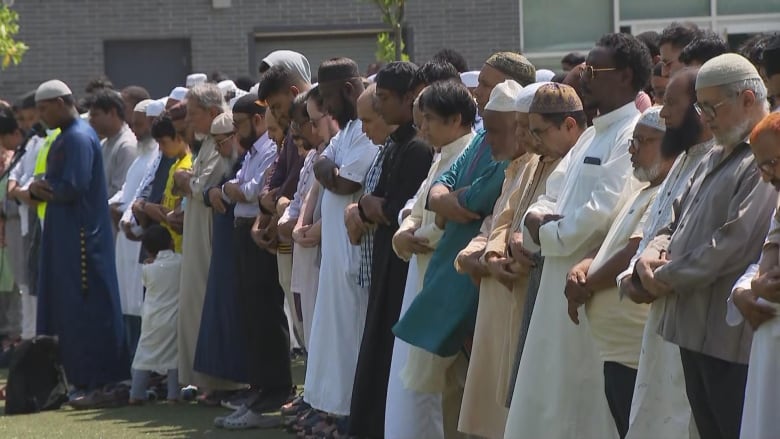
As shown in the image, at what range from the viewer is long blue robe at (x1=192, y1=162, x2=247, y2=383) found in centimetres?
991

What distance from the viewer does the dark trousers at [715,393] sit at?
201 inches

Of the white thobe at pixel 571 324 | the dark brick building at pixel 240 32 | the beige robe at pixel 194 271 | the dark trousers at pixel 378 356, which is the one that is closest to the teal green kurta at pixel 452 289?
the dark trousers at pixel 378 356

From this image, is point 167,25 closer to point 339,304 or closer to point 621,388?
point 339,304

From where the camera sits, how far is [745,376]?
5.07m

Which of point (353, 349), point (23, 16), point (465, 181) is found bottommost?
point (353, 349)

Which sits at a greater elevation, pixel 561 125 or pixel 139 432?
pixel 561 125

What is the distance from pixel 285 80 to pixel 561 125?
3.30 m

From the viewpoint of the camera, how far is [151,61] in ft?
65.8

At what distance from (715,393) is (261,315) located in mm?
4968

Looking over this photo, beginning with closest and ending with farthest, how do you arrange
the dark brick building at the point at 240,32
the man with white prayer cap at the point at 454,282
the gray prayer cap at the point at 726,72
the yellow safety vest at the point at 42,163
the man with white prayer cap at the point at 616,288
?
the gray prayer cap at the point at 726,72 → the man with white prayer cap at the point at 616,288 → the man with white prayer cap at the point at 454,282 → the yellow safety vest at the point at 42,163 → the dark brick building at the point at 240,32

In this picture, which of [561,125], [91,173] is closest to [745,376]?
[561,125]

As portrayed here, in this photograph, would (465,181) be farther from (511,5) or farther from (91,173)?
(511,5)

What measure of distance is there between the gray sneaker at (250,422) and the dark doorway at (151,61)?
11.2 meters

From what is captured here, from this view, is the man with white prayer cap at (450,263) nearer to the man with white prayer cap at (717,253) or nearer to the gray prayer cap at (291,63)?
the man with white prayer cap at (717,253)
